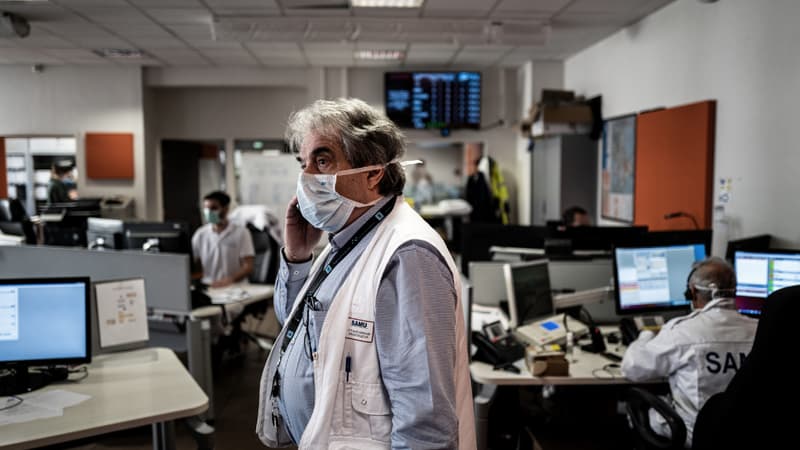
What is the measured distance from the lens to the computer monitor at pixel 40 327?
2.30 meters

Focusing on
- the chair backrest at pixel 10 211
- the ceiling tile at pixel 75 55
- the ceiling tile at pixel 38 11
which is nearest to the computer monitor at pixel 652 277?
the ceiling tile at pixel 38 11

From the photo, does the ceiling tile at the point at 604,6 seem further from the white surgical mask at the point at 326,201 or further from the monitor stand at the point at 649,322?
the white surgical mask at the point at 326,201

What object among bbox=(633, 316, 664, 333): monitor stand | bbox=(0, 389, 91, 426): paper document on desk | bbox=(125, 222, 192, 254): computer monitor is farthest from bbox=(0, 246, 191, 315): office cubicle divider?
bbox=(633, 316, 664, 333): monitor stand

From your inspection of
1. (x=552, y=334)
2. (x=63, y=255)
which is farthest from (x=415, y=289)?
(x=63, y=255)

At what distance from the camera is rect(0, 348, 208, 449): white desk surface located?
6.35ft

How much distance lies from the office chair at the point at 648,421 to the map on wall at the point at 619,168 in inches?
123

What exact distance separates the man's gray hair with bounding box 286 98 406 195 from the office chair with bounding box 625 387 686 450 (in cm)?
154

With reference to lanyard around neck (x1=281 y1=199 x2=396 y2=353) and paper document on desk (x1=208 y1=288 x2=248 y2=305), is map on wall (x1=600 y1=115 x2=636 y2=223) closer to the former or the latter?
paper document on desk (x1=208 y1=288 x2=248 y2=305)

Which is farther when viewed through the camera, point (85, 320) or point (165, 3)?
point (165, 3)

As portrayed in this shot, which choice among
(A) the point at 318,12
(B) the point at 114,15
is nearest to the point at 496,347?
(A) the point at 318,12

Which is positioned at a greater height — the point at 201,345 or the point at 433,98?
the point at 433,98

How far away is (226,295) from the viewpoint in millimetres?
4316

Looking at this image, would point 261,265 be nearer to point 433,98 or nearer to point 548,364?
point 548,364

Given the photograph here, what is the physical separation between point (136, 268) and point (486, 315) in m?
1.93
